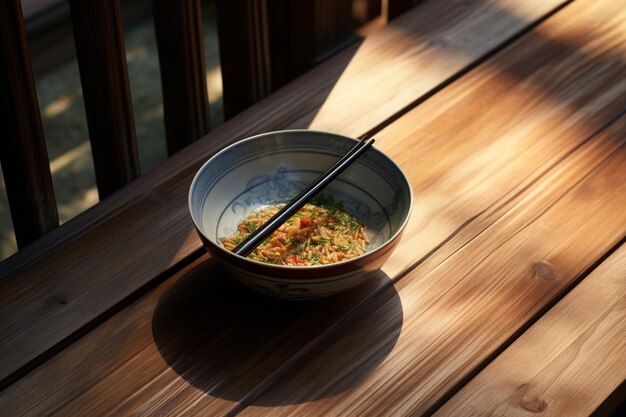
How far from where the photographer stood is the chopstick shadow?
3.92 ft

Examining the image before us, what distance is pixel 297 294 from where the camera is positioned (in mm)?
1230

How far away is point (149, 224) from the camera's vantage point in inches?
56.9

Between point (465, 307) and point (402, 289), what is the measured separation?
0.09 meters

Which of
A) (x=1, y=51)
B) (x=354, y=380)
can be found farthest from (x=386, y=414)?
(x=1, y=51)

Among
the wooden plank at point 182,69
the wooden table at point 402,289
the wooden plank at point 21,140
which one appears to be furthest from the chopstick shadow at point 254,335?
the wooden plank at point 182,69

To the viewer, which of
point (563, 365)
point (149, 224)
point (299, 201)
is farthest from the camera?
point (149, 224)

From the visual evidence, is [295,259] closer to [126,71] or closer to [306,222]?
[306,222]

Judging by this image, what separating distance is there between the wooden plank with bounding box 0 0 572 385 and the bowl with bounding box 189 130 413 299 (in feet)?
0.28

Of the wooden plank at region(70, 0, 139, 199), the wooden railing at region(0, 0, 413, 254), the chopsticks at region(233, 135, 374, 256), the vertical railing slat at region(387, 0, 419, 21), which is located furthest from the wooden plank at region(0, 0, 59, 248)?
the vertical railing slat at region(387, 0, 419, 21)

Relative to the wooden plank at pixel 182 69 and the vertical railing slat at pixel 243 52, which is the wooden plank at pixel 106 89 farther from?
the vertical railing slat at pixel 243 52

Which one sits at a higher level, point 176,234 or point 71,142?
point 176,234

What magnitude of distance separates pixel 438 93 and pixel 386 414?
2.47ft

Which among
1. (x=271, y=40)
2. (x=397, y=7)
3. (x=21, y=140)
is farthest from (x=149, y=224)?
(x=397, y=7)

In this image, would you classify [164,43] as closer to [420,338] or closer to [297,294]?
[297,294]
